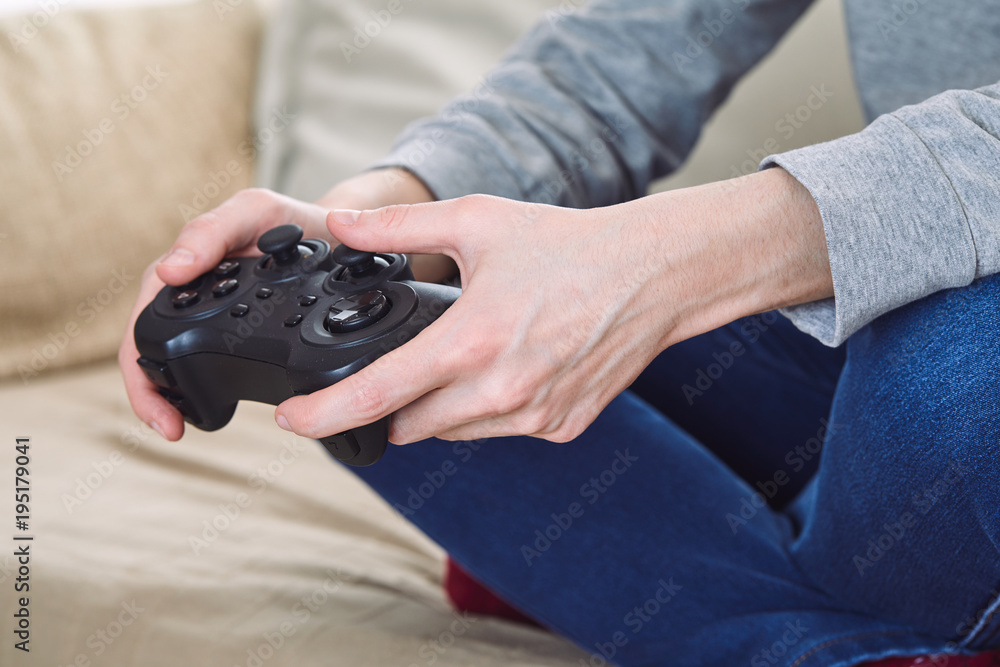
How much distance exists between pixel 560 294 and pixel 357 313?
11cm

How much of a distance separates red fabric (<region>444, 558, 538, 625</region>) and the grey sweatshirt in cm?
33

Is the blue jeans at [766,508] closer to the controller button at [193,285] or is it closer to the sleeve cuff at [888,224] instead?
the sleeve cuff at [888,224]

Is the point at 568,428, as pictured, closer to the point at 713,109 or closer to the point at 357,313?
the point at 357,313

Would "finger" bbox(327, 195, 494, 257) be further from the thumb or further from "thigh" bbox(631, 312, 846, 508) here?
"thigh" bbox(631, 312, 846, 508)

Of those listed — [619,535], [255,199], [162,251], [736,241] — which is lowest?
[162,251]

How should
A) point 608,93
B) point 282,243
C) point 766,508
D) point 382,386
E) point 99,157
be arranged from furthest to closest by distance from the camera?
point 99,157, point 608,93, point 766,508, point 282,243, point 382,386

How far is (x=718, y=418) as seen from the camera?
71 centimetres

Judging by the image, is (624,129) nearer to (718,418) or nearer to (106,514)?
(718,418)

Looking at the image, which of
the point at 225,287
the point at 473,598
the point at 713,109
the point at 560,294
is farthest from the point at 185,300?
the point at 713,109

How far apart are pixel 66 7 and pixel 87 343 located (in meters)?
0.46

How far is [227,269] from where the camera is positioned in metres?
0.52

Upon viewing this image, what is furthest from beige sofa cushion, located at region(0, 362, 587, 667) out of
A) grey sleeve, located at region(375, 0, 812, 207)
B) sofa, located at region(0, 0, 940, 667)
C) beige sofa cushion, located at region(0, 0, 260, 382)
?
grey sleeve, located at region(375, 0, 812, 207)

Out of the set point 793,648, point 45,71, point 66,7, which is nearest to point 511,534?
point 793,648

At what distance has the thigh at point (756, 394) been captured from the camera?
2.19 ft
